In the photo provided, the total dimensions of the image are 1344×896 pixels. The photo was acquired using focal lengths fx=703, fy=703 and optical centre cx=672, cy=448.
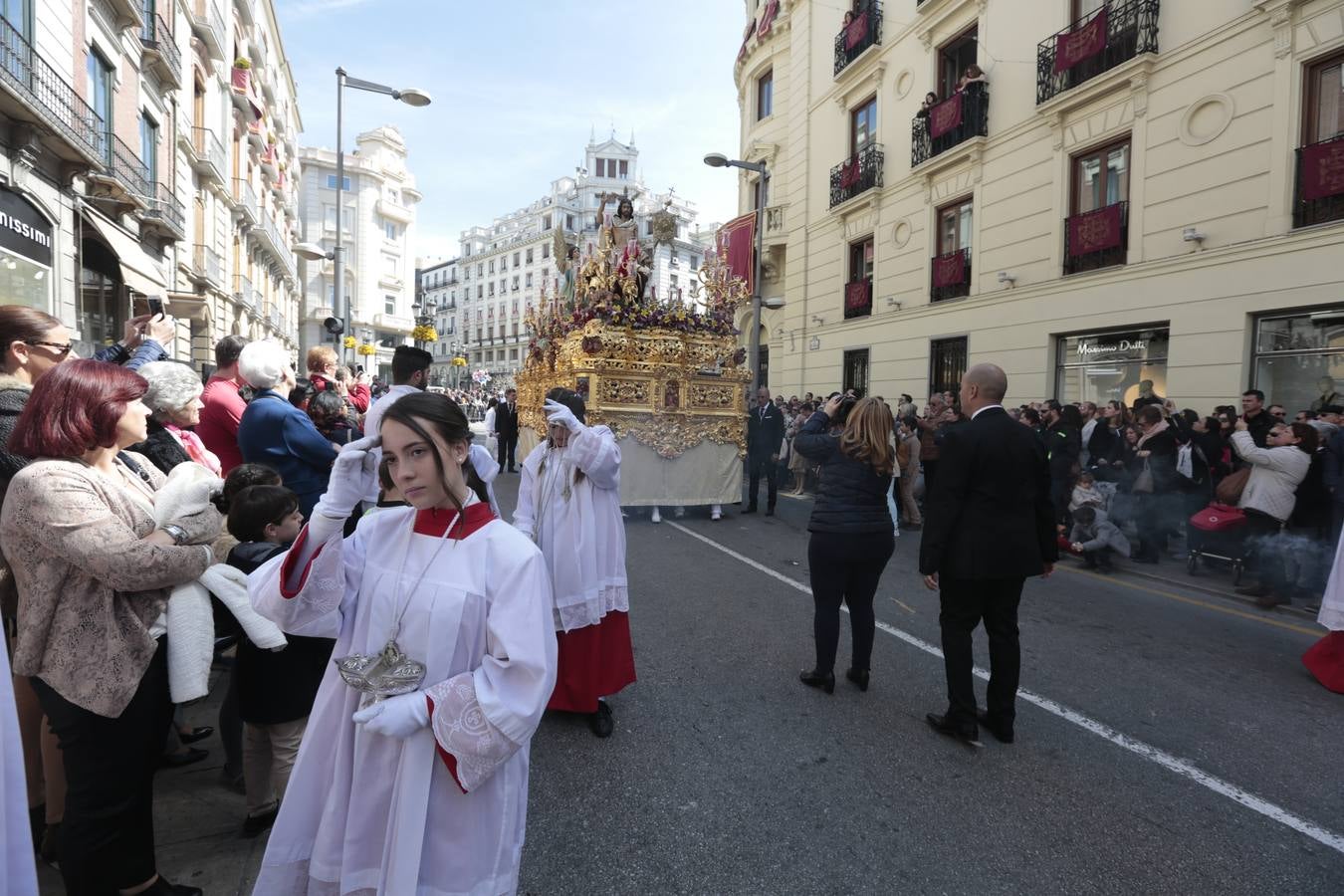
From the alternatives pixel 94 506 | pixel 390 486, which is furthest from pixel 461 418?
pixel 94 506

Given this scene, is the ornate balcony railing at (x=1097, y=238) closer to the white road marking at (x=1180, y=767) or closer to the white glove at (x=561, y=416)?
the white road marking at (x=1180, y=767)

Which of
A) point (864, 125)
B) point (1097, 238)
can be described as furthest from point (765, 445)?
point (864, 125)

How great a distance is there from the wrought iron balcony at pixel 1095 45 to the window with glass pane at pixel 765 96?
1064cm

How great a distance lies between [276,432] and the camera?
12.1ft

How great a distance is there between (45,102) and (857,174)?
50.9 ft

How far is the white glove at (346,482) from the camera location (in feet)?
5.91

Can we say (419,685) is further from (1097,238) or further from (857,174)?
(857,174)

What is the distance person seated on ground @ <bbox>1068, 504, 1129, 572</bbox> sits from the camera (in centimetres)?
771

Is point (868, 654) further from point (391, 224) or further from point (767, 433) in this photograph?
point (391, 224)

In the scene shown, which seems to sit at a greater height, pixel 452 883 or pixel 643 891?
pixel 452 883

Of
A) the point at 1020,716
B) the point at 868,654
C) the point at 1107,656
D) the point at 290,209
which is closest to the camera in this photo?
the point at 1020,716

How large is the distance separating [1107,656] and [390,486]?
5.02 m

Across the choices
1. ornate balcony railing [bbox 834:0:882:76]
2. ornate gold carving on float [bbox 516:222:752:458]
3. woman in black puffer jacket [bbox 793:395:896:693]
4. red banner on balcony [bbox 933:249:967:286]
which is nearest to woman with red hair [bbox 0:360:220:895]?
woman in black puffer jacket [bbox 793:395:896:693]

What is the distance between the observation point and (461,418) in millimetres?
1938
